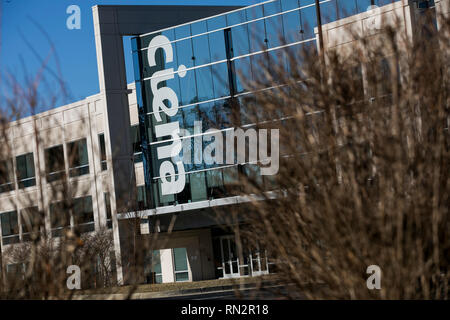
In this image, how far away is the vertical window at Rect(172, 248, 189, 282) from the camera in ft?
144

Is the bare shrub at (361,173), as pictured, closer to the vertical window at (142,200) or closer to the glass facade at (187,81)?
the glass facade at (187,81)

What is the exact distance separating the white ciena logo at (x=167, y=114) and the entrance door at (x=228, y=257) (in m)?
5.24

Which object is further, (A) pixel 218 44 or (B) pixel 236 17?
(A) pixel 218 44

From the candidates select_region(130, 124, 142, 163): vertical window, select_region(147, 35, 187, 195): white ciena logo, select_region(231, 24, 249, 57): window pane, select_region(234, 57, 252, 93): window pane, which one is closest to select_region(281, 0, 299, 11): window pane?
select_region(231, 24, 249, 57): window pane

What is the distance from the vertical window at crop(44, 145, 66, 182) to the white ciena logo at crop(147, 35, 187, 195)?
99.7 feet

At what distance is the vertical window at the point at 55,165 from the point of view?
7395 mm

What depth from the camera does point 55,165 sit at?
24.3ft

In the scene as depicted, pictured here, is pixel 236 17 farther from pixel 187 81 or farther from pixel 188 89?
pixel 188 89

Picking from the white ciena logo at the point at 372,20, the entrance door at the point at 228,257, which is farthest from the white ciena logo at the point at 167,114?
the white ciena logo at the point at 372,20

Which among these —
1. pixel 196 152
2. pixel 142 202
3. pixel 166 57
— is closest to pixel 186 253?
pixel 142 202

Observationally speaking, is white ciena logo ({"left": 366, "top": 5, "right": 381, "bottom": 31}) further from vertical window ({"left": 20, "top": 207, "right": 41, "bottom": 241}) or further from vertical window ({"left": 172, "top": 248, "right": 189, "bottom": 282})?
vertical window ({"left": 172, "top": 248, "right": 189, "bottom": 282})

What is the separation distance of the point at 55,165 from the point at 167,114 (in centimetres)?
3180

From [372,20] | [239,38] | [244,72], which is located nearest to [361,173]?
[244,72]
